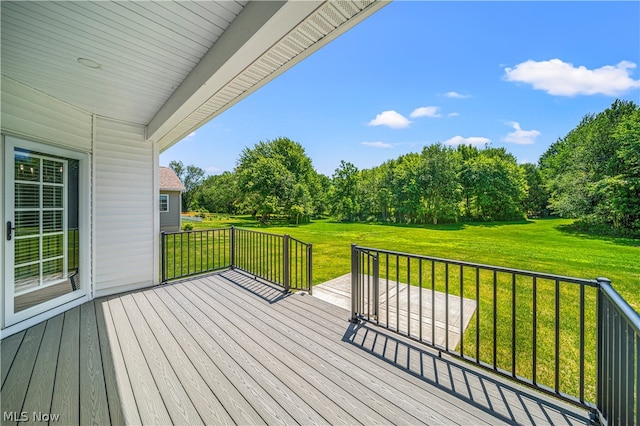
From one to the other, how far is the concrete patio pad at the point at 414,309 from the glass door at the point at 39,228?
3.33 m

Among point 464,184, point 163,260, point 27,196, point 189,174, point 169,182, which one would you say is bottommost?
point 163,260

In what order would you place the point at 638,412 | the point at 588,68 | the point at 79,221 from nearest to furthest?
the point at 638,412, the point at 79,221, the point at 588,68

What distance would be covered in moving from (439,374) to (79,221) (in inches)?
184

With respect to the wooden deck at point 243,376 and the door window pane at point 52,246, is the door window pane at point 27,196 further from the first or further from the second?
the wooden deck at point 243,376

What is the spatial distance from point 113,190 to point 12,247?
4.51 feet

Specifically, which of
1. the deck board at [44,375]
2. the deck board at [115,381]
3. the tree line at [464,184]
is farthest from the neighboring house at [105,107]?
the tree line at [464,184]

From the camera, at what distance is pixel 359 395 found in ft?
5.55

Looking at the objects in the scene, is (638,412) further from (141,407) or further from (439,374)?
(141,407)

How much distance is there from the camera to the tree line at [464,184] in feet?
38.4

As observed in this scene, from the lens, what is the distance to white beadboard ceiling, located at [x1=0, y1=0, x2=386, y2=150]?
150cm

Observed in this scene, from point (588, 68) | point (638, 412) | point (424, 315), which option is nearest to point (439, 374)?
point (638, 412)

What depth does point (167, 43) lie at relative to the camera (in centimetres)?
192

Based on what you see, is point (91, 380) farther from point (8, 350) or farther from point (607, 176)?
point (607, 176)

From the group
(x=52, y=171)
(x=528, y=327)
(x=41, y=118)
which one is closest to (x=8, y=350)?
(x=52, y=171)
